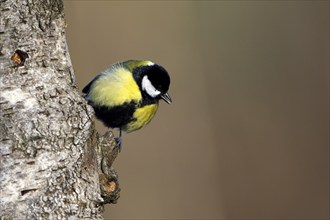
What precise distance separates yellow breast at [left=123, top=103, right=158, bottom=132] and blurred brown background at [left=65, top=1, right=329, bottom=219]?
57cm

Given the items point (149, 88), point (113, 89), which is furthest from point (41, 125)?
point (149, 88)

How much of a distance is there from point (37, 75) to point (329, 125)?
73.4 inches

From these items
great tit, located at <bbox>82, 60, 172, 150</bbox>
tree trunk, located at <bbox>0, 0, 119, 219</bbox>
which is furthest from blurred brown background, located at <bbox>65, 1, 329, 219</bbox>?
tree trunk, located at <bbox>0, 0, 119, 219</bbox>

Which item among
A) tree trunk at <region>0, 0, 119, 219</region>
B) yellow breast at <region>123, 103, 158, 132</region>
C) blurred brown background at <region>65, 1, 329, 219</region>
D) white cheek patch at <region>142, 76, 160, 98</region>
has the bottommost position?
blurred brown background at <region>65, 1, 329, 219</region>

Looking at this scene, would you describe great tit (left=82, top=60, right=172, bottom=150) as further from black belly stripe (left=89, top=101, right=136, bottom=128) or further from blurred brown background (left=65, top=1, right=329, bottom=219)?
blurred brown background (left=65, top=1, right=329, bottom=219)

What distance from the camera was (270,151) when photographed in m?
2.81

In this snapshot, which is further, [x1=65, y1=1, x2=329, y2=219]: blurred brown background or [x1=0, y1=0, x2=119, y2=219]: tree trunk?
[x1=65, y1=1, x2=329, y2=219]: blurred brown background

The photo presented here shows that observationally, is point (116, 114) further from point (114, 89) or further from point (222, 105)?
point (222, 105)

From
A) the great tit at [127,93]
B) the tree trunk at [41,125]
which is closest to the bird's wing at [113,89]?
the great tit at [127,93]

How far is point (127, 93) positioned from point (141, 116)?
91 mm

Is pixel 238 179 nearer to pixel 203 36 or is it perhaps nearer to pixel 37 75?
pixel 203 36

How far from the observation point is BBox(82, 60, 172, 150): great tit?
192 centimetres

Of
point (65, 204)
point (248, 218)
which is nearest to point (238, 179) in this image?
point (248, 218)

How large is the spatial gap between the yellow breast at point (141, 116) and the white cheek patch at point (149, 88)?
0.04 m
